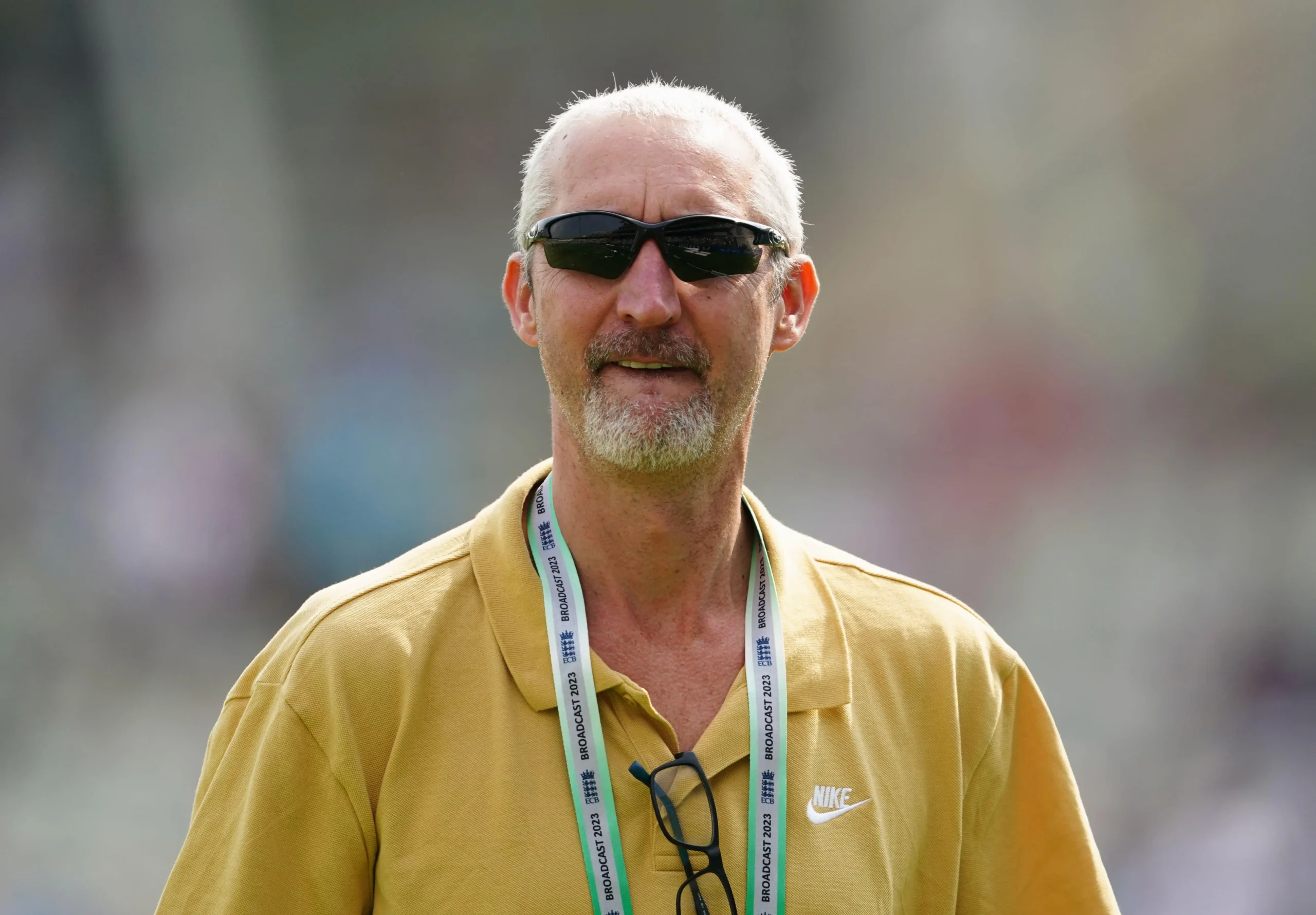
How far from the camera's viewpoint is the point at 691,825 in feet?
5.83

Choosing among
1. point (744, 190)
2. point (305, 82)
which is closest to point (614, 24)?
point (305, 82)

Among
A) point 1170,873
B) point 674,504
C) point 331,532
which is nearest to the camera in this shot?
point 674,504

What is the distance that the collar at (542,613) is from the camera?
1.83 meters

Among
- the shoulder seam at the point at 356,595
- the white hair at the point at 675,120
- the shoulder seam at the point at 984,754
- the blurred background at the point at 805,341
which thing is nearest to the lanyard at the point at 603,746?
the shoulder seam at the point at 356,595

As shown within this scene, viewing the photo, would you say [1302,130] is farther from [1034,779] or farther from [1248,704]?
[1034,779]

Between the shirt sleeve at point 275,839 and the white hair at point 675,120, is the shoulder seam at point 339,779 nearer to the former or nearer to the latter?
the shirt sleeve at point 275,839

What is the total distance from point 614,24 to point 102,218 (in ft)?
8.68

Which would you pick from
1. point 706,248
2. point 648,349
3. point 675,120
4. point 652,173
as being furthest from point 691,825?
point 675,120

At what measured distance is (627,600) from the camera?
2037 millimetres

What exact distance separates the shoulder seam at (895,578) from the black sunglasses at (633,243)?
61 cm

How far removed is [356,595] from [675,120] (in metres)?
0.98

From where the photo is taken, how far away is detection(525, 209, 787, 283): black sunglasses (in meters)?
1.93

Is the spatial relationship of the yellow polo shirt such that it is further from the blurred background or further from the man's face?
the blurred background

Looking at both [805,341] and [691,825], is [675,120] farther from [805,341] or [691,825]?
[805,341]
